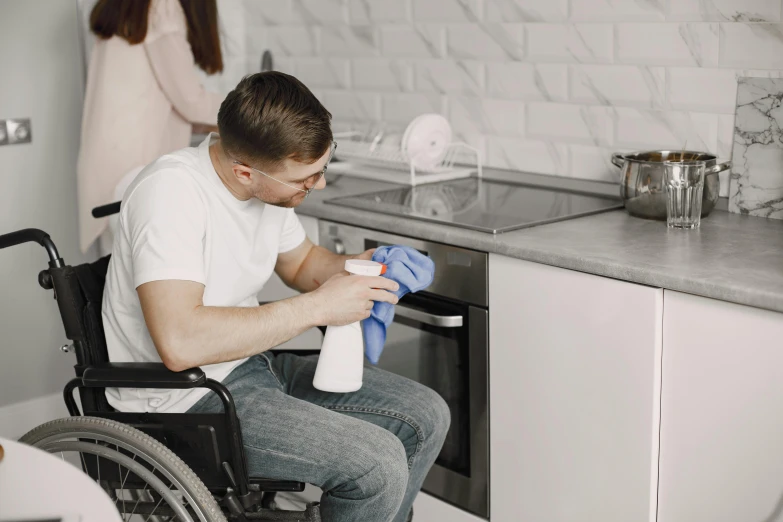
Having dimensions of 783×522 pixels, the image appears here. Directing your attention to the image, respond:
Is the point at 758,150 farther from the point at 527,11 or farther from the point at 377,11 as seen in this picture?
the point at 377,11

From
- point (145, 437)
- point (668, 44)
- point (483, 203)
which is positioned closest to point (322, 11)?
point (483, 203)

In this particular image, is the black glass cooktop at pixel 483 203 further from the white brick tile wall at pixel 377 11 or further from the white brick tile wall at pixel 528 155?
the white brick tile wall at pixel 377 11

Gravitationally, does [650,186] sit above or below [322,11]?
below

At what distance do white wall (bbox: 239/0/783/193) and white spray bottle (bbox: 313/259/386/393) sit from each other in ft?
3.14

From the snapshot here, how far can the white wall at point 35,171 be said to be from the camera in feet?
10.2

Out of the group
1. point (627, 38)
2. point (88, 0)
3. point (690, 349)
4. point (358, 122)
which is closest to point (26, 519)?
point (690, 349)

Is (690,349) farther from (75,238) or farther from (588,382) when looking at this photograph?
(75,238)

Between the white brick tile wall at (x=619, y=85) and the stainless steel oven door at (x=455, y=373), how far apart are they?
2.37 feet

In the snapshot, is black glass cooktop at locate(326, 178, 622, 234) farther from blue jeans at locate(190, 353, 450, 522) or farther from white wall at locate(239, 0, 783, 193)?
blue jeans at locate(190, 353, 450, 522)

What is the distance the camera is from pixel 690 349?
1745mm

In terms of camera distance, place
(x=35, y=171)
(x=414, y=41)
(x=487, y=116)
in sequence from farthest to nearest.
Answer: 1. (x=35, y=171)
2. (x=414, y=41)
3. (x=487, y=116)

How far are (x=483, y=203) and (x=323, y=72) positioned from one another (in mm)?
1152

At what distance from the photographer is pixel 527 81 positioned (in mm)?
2656

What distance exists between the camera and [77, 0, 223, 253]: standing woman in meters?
2.76
